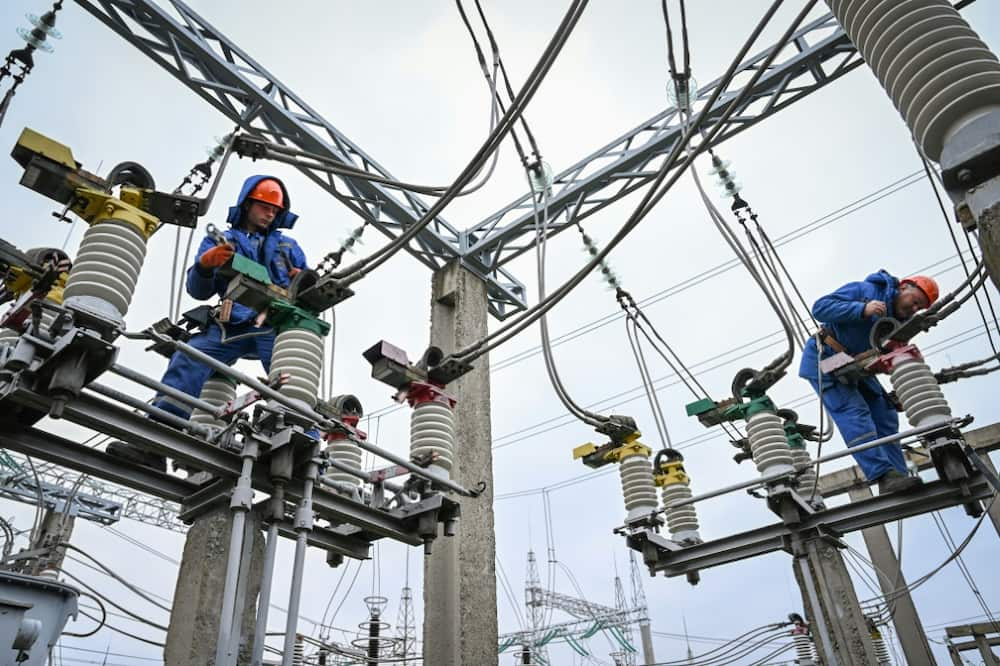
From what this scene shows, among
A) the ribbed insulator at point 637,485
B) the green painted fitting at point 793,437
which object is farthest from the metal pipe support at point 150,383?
the green painted fitting at point 793,437

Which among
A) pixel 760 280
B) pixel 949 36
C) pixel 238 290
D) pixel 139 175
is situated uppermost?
pixel 760 280

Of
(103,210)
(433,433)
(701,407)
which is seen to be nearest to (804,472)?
(701,407)

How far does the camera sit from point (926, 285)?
17.4 ft

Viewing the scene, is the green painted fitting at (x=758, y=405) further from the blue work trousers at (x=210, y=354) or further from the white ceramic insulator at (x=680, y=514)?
the blue work trousers at (x=210, y=354)

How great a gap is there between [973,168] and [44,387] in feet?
9.90

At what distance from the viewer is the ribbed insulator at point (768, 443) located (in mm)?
4727

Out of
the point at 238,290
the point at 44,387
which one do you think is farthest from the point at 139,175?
the point at 44,387

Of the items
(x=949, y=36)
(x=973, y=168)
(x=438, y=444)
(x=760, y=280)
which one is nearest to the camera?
(x=973, y=168)

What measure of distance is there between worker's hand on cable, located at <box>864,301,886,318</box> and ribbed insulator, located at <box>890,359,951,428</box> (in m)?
0.54

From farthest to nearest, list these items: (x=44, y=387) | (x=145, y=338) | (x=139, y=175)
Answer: (x=139, y=175), (x=145, y=338), (x=44, y=387)

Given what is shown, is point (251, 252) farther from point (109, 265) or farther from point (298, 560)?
point (298, 560)

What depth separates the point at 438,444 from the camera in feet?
13.0

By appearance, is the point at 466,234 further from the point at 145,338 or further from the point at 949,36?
the point at 949,36

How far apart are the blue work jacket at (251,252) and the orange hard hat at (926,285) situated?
14.3 ft
